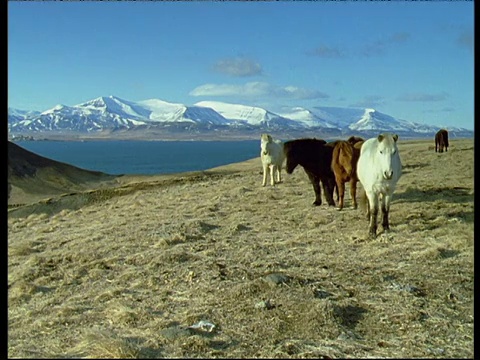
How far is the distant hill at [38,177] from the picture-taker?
3.01 metres

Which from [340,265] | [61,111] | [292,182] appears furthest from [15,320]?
[292,182]

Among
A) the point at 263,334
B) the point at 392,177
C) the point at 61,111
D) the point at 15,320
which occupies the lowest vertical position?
the point at 263,334

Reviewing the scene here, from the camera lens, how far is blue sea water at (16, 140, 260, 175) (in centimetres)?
485

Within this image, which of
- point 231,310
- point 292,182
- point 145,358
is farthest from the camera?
point 292,182

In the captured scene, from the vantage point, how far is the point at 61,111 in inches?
148

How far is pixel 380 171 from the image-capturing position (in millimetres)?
7117

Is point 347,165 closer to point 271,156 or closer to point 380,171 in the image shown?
point 380,171

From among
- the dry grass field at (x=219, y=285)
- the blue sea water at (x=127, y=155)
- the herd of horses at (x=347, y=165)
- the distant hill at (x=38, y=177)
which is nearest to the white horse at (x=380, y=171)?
the herd of horses at (x=347, y=165)

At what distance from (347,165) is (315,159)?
33.2 inches

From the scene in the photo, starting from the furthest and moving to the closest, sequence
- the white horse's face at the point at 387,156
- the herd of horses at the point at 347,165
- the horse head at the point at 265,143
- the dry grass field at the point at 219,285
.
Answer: the horse head at the point at 265,143
the herd of horses at the point at 347,165
the white horse's face at the point at 387,156
the dry grass field at the point at 219,285

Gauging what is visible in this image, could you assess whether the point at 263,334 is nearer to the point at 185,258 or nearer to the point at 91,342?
the point at 91,342

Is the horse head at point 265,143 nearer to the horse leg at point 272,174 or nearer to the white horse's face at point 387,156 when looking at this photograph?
the horse leg at point 272,174

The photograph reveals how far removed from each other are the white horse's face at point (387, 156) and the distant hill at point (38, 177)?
151 inches

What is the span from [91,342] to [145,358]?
1.25 feet
